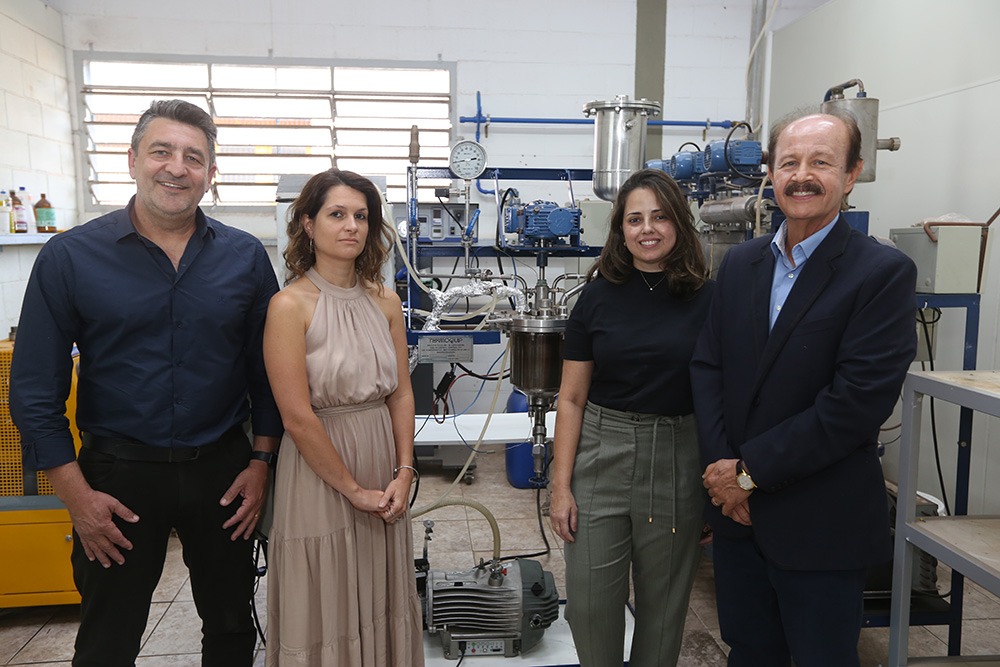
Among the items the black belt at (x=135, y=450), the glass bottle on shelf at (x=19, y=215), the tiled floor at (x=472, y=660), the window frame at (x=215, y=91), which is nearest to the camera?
the black belt at (x=135, y=450)

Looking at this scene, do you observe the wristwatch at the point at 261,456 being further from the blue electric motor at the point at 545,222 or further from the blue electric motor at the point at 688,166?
the blue electric motor at the point at 688,166

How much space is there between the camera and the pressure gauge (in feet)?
9.57

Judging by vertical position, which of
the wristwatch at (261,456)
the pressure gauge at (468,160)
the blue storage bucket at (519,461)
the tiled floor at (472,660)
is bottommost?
the tiled floor at (472,660)

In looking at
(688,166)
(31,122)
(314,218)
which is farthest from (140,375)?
(31,122)

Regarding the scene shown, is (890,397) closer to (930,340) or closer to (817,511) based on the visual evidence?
(817,511)

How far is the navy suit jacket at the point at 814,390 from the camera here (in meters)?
1.23

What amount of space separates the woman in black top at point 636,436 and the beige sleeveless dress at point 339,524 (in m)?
0.42

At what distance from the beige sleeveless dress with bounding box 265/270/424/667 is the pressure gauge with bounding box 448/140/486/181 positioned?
141cm

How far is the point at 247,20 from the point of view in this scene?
416 cm

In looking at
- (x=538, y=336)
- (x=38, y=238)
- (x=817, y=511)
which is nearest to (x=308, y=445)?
(x=538, y=336)

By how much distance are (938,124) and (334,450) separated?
304cm

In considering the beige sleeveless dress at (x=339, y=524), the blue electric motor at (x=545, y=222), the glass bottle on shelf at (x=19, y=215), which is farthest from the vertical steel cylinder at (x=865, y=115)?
the glass bottle on shelf at (x=19, y=215)

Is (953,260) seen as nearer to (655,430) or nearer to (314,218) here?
(655,430)

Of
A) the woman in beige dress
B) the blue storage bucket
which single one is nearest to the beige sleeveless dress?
the woman in beige dress
